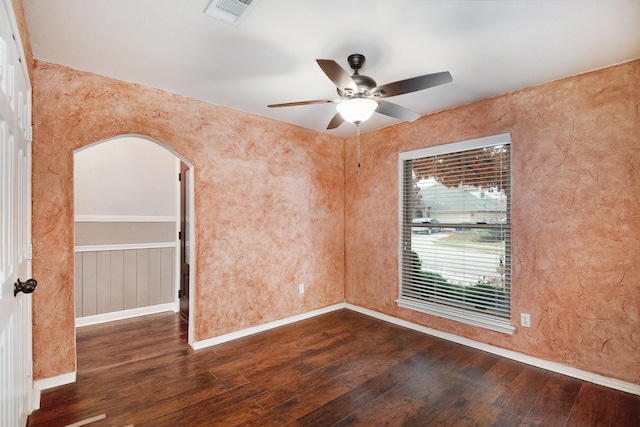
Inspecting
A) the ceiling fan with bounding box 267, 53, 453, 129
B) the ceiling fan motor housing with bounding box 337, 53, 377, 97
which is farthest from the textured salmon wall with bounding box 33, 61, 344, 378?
the ceiling fan motor housing with bounding box 337, 53, 377, 97

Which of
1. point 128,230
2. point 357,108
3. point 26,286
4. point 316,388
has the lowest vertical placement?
point 316,388

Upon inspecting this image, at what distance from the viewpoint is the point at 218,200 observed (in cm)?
328

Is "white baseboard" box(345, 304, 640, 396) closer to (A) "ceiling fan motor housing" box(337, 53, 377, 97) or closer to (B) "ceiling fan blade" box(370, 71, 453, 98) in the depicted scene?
(B) "ceiling fan blade" box(370, 71, 453, 98)

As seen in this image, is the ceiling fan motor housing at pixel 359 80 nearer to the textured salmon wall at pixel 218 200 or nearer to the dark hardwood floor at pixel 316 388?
the textured salmon wall at pixel 218 200

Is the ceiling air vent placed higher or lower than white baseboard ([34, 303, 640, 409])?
higher

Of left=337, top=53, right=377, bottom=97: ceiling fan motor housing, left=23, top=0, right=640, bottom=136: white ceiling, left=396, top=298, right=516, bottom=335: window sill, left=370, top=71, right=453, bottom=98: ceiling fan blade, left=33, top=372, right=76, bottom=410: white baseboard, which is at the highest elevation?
left=23, top=0, right=640, bottom=136: white ceiling

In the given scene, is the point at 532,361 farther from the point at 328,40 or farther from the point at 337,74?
the point at 328,40

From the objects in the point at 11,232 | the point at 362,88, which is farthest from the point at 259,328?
the point at 362,88

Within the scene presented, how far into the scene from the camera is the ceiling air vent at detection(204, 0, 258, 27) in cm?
171

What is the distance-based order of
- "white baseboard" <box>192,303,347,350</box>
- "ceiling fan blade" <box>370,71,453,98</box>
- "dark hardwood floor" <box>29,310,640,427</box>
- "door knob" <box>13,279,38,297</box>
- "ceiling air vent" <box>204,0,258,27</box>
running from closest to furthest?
"door knob" <box>13,279,38,297</box> → "ceiling air vent" <box>204,0,258,27</box> → "ceiling fan blade" <box>370,71,453,98</box> → "dark hardwood floor" <box>29,310,640,427</box> → "white baseboard" <box>192,303,347,350</box>

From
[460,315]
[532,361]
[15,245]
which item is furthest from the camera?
[460,315]

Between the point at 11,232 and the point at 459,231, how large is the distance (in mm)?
3598

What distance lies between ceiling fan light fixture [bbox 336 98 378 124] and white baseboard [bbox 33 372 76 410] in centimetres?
304

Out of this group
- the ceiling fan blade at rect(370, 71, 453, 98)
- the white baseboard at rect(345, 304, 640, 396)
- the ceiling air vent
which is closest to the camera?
Result: the ceiling air vent
